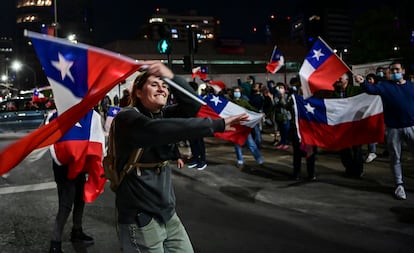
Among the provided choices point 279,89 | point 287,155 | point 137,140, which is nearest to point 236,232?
point 137,140

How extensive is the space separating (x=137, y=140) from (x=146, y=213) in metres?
0.50

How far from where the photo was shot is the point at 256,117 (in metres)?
10.0

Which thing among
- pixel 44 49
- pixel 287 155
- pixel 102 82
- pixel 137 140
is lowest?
pixel 287 155

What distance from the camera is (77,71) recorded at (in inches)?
119

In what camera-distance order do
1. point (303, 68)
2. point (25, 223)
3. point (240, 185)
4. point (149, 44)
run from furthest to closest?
point (149, 44) < point (240, 185) < point (303, 68) < point (25, 223)

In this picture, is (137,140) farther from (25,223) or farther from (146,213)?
(25,223)

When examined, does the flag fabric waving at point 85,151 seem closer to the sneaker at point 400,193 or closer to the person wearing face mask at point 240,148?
the sneaker at point 400,193

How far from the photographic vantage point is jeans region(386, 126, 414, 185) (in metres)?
7.02

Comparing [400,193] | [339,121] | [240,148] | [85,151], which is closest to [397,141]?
[400,193]

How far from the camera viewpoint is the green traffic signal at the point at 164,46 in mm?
12328

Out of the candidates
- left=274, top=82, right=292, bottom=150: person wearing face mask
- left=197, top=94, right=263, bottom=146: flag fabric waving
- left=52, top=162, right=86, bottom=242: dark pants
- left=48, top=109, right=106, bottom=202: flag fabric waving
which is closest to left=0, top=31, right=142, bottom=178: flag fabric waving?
left=48, top=109, right=106, bottom=202: flag fabric waving

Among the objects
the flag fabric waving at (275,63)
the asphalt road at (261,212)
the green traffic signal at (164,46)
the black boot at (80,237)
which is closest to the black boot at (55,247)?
the asphalt road at (261,212)

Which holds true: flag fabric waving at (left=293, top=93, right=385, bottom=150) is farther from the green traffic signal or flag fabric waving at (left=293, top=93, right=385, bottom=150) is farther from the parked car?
the parked car

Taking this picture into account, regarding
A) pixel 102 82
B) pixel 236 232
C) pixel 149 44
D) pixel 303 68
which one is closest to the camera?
pixel 102 82
